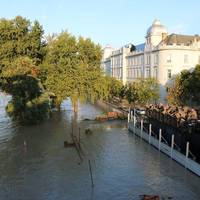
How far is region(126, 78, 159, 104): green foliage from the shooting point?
200ft

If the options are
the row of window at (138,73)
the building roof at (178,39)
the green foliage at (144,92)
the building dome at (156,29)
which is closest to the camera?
the green foliage at (144,92)

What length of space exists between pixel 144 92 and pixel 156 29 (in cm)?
2521

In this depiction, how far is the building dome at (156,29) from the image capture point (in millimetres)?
80375

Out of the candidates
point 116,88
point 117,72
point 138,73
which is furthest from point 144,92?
point 117,72

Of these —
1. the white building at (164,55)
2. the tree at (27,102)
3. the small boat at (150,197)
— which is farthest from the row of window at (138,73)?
the small boat at (150,197)

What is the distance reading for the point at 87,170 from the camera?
2491 cm

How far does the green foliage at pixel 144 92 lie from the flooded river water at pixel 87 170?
23272 millimetres

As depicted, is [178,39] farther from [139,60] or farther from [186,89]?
[186,89]

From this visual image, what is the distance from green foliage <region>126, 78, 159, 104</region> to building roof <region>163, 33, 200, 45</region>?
16.3 metres

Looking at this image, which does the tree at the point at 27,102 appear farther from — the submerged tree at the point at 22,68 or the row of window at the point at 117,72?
the row of window at the point at 117,72

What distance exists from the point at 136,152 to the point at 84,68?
86.0 feet

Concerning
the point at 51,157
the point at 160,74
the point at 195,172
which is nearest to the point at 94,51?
the point at 160,74

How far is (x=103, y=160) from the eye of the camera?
90.8 ft

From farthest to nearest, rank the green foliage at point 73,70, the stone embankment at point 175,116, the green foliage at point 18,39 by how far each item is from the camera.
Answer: the green foliage at point 18,39
the green foliage at point 73,70
the stone embankment at point 175,116
